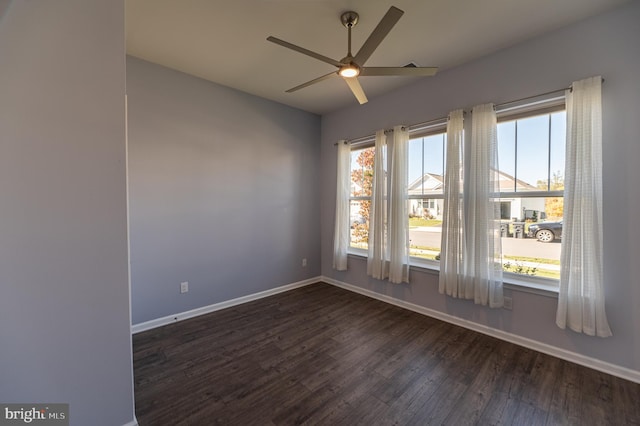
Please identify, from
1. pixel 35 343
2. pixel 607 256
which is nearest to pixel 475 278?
pixel 607 256

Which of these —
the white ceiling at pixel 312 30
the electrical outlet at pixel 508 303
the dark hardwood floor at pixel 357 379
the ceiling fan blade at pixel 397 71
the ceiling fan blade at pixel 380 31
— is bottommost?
the dark hardwood floor at pixel 357 379

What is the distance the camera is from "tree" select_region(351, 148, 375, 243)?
400 cm

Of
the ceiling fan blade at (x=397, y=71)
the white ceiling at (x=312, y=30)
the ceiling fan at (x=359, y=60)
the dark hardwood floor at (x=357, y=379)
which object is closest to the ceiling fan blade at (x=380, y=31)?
the ceiling fan at (x=359, y=60)

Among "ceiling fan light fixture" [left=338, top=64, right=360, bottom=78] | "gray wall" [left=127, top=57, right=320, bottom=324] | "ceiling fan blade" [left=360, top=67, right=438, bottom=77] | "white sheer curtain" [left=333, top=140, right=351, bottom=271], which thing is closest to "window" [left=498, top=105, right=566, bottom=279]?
"ceiling fan blade" [left=360, top=67, right=438, bottom=77]

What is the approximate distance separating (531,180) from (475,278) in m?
1.14

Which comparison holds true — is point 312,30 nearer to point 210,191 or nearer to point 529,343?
point 210,191

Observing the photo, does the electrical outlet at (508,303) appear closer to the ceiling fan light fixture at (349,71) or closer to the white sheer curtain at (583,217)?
the white sheer curtain at (583,217)

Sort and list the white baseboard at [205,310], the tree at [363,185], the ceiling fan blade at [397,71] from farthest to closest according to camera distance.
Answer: the tree at [363,185] → the white baseboard at [205,310] → the ceiling fan blade at [397,71]

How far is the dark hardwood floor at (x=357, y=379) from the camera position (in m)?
1.65

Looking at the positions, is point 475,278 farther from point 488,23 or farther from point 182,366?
point 182,366

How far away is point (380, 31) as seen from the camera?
162cm

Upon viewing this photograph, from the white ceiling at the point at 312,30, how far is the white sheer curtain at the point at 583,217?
77cm

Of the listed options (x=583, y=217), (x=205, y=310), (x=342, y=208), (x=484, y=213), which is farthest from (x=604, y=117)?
(x=205, y=310)

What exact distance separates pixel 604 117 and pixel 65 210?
3860mm
